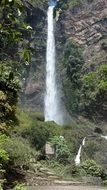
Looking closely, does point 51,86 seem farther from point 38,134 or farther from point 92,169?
point 92,169

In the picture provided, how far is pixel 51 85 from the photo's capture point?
4550cm

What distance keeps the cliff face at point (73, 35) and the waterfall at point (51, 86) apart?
1.81ft

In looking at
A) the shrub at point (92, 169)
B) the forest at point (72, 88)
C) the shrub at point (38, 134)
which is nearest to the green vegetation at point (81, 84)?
the forest at point (72, 88)

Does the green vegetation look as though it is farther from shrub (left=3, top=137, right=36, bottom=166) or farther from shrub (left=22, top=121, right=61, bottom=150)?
shrub (left=3, top=137, right=36, bottom=166)

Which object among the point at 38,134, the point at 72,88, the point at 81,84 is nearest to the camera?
the point at 38,134

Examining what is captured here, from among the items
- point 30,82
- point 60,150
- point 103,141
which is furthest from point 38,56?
point 60,150

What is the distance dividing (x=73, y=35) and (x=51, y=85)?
745 cm

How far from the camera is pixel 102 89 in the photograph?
4294 cm

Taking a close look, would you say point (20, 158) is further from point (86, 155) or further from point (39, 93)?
point (39, 93)

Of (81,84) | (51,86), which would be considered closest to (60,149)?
(51,86)

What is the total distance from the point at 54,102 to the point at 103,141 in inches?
440

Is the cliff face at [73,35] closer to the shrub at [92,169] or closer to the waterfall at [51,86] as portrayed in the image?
the waterfall at [51,86]

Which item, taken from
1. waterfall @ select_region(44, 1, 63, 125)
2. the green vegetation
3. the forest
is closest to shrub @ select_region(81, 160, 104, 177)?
the forest

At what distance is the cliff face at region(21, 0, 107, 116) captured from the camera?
150 ft
